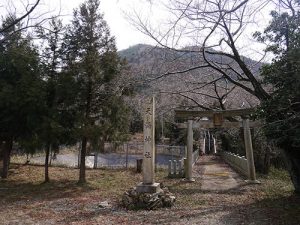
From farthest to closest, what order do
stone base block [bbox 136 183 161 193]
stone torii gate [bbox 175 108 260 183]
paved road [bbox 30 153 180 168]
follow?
1. paved road [bbox 30 153 180 168]
2. stone torii gate [bbox 175 108 260 183]
3. stone base block [bbox 136 183 161 193]

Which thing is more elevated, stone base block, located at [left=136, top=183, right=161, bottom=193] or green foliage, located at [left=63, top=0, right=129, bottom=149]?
green foliage, located at [left=63, top=0, right=129, bottom=149]

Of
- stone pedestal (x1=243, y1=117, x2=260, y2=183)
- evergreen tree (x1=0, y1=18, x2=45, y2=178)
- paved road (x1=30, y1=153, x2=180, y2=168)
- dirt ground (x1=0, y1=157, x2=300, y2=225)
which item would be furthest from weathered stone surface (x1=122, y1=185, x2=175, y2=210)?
paved road (x1=30, y1=153, x2=180, y2=168)

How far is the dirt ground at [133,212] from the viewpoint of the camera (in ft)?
29.7

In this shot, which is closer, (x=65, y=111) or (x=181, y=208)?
(x=181, y=208)

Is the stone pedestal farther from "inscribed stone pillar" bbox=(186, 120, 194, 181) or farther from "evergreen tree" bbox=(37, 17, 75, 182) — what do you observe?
"evergreen tree" bbox=(37, 17, 75, 182)

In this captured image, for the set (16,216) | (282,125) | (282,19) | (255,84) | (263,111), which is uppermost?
(282,19)

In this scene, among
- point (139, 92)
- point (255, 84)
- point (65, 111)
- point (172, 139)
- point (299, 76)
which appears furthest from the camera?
point (172, 139)

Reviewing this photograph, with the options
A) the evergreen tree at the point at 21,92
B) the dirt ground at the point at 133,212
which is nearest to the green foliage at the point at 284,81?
the dirt ground at the point at 133,212

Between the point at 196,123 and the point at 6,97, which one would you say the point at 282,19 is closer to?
the point at 196,123

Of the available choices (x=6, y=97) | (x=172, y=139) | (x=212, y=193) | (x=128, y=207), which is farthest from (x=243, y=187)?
(x=172, y=139)

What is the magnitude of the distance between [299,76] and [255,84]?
3.56 m

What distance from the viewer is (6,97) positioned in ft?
49.6

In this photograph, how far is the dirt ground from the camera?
9062 millimetres

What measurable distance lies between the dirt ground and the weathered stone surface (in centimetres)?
24
